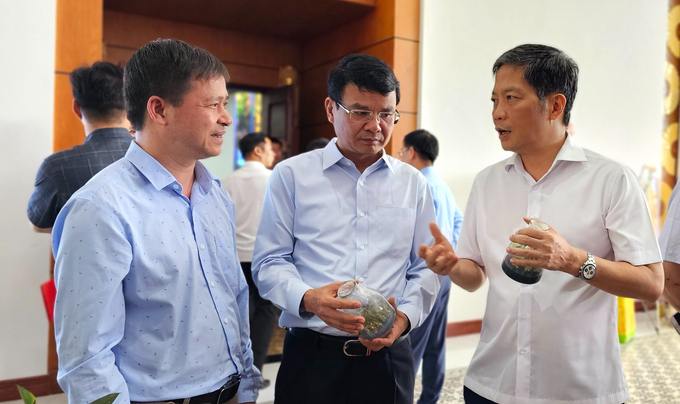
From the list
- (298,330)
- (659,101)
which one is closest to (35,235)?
(298,330)

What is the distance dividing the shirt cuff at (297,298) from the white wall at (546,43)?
362 centimetres

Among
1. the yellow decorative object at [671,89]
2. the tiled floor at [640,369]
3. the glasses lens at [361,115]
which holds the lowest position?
the tiled floor at [640,369]

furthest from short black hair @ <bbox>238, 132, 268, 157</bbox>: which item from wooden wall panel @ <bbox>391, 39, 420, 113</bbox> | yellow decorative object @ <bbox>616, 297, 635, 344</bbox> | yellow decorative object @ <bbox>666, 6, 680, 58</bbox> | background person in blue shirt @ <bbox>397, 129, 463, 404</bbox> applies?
yellow decorative object @ <bbox>666, 6, 680, 58</bbox>

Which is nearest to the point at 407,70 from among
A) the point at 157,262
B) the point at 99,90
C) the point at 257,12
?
the point at 257,12

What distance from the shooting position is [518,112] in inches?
60.4

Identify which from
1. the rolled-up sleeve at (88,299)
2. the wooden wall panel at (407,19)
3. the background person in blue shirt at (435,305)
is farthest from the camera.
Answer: the wooden wall panel at (407,19)

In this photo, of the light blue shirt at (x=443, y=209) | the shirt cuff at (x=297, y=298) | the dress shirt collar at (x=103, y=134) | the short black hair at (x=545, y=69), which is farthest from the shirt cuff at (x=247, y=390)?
the light blue shirt at (x=443, y=209)

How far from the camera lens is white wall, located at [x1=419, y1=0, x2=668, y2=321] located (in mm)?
5066

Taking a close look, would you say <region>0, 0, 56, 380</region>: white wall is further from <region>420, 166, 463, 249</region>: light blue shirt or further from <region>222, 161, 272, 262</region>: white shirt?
<region>420, 166, 463, 249</region>: light blue shirt

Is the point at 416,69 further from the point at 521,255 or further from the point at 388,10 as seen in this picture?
the point at 521,255

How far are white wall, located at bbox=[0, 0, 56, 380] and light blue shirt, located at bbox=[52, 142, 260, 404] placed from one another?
2466 millimetres

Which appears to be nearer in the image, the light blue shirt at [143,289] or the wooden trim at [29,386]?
the light blue shirt at [143,289]

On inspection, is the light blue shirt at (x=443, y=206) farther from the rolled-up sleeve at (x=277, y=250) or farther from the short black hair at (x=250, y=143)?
the rolled-up sleeve at (x=277, y=250)

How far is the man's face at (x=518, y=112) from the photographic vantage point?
153 cm
